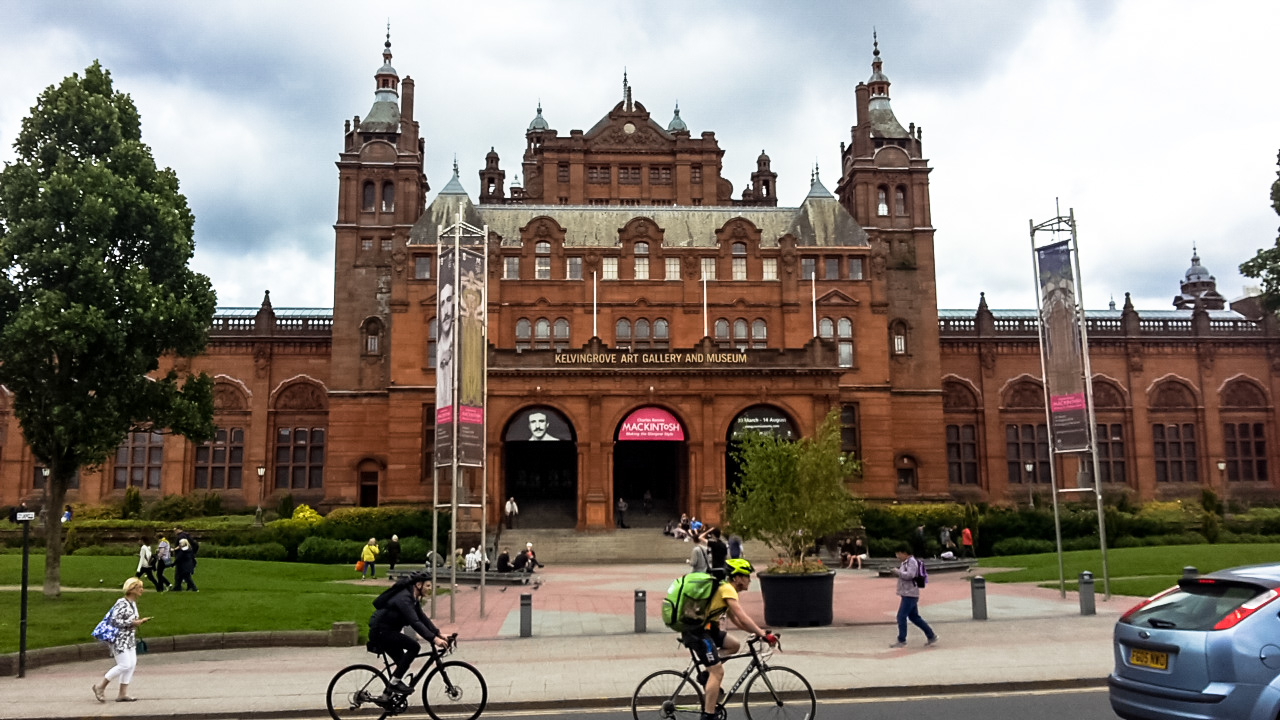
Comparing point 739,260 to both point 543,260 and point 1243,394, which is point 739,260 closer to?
point 543,260

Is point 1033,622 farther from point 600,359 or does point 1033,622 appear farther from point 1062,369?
point 600,359

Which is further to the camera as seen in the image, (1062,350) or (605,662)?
(1062,350)

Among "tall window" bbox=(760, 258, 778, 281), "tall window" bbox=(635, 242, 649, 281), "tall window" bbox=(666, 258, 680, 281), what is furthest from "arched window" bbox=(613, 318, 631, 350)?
"tall window" bbox=(760, 258, 778, 281)

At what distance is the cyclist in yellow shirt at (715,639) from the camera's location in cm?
1032

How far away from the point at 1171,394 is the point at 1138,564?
35.6 metres

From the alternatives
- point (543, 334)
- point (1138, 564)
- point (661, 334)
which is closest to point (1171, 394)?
point (661, 334)

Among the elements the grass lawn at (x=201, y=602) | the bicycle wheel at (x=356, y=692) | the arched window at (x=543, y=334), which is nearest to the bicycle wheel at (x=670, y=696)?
the bicycle wheel at (x=356, y=692)

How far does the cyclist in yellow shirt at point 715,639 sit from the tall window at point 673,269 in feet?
142

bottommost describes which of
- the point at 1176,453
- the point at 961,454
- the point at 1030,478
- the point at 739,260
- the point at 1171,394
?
the point at 1030,478

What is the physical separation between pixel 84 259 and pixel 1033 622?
24.4m

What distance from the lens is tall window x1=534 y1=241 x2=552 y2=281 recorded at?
53625 millimetres

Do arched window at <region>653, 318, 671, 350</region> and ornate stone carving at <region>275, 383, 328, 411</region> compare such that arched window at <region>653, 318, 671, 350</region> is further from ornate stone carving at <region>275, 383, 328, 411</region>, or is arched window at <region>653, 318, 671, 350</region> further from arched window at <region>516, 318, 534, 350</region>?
ornate stone carving at <region>275, 383, 328, 411</region>

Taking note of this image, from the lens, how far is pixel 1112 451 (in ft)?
200

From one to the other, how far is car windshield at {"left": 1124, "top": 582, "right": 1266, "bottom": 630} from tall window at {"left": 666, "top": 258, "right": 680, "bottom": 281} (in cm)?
4481
